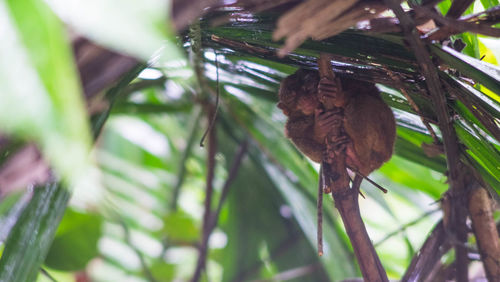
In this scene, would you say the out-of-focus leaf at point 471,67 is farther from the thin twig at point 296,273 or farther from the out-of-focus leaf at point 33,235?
the thin twig at point 296,273

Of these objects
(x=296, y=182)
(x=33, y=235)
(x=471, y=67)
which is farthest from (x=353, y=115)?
(x=33, y=235)

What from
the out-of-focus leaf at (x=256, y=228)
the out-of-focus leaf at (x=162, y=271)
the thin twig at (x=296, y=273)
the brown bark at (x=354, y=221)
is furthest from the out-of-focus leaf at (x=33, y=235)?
the out-of-focus leaf at (x=162, y=271)

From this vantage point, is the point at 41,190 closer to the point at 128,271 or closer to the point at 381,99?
the point at 381,99

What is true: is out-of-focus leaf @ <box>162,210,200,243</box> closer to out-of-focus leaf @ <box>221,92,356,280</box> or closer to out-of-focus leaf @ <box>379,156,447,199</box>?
out-of-focus leaf @ <box>221,92,356,280</box>

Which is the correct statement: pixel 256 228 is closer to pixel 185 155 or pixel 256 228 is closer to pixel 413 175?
pixel 185 155

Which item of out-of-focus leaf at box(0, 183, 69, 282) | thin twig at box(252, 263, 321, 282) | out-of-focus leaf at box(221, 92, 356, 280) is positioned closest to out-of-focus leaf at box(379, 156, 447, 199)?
out-of-focus leaf at box(221, 92, 356, 280)

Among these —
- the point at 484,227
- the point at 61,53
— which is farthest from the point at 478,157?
the point at 61,53
